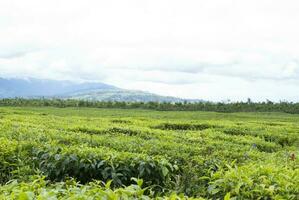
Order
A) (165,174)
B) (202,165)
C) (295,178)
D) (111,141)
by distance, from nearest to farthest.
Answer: (295,178) < (165,174) < (202,165) < (111,141)

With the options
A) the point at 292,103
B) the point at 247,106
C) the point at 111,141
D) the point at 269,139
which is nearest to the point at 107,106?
the point at 247,106

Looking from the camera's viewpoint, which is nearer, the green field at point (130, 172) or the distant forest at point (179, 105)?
the green field at point (130, 172)

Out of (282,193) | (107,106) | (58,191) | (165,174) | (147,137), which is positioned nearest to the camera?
(58,191)

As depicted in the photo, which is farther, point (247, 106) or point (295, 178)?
point (247, 106)

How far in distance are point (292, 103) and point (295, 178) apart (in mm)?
68213

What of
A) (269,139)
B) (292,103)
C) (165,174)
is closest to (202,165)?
(165,174)

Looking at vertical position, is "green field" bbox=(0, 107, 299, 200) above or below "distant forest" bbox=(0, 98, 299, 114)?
below

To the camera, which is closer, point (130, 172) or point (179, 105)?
point (130, 172)

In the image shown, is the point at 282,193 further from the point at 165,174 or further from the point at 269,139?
the point at 269,139

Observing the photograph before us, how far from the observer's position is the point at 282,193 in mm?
5594

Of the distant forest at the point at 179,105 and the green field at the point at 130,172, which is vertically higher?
the distant forest at the point at 179,105

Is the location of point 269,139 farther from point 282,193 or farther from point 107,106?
point 107,106

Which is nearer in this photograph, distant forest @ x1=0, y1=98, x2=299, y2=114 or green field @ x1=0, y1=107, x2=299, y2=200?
green field @ x1=0, y1=107, x2=299, y2=200

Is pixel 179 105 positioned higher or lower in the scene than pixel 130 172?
higher
